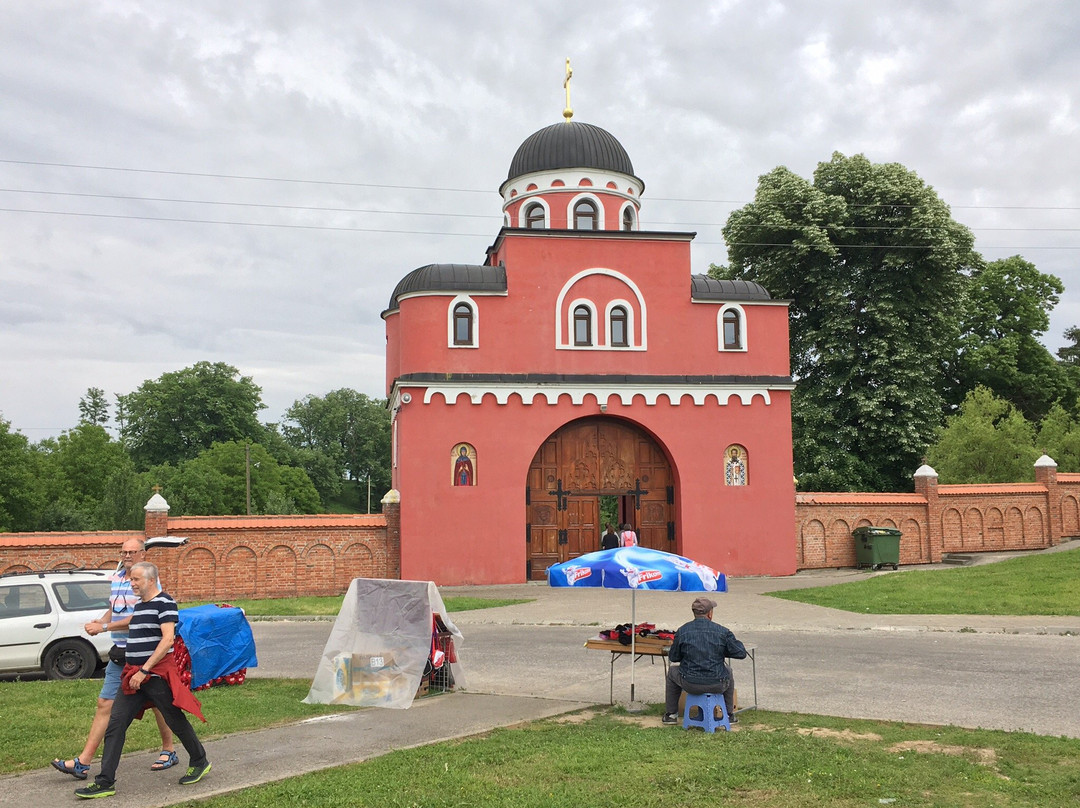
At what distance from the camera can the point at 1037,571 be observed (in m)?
21.9

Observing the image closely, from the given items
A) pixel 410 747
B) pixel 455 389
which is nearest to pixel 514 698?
pixel 410 747

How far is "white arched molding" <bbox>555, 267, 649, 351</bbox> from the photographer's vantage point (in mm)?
25922

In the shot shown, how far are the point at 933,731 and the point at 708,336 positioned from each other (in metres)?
18.7

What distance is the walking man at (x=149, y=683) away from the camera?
7145 millimetres

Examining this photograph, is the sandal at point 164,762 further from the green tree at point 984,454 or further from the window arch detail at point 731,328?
the green tree at point 984,454

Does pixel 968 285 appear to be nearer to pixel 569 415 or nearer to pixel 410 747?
pixel 569 415

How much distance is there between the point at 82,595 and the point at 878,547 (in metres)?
20.8

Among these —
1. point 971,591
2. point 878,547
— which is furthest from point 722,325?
point 971,591

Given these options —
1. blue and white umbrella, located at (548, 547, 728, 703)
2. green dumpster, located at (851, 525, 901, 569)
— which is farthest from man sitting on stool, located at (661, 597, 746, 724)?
green dumpster, located at (851, 525, 901, 569)

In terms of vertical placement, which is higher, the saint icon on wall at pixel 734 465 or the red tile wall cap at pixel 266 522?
the saint icon on wall at pixel 734 465

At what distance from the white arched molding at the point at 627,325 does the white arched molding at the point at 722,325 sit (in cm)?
249

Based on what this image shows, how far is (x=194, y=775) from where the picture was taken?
291 inches

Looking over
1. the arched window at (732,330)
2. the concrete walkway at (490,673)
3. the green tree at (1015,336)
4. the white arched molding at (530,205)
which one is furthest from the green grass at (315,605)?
the green tree at (1015,336)

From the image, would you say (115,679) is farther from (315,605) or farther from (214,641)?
(315,605)
